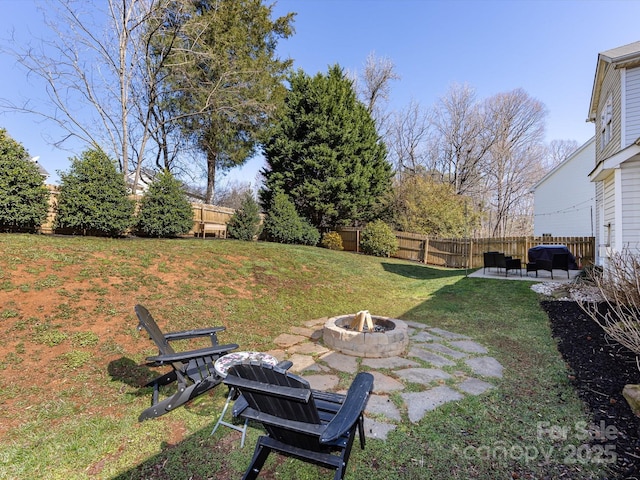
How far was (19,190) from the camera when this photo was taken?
6.80 meters

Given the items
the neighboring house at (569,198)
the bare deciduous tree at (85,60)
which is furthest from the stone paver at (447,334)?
the neighboring house at (569,198)

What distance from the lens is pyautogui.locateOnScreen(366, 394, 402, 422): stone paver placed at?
2.57m

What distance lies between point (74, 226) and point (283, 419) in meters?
8.40

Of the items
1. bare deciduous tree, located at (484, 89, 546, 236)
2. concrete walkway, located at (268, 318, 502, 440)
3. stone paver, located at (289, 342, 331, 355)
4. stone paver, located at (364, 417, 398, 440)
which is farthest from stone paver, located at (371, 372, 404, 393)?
bare deciduous tree, located at (484, 89, 546, 236)

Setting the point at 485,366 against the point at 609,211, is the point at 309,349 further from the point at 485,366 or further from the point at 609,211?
the point at 609,211

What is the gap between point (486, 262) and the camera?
10484mm

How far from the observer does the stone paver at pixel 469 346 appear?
4.16 meters

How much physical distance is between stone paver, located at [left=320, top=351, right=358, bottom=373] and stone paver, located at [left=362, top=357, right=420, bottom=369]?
15cm

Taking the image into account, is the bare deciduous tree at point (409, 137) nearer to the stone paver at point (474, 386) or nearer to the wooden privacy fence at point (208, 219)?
the wooden privacy fence at point (208, 219)

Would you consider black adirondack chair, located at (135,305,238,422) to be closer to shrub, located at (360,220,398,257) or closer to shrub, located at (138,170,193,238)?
shrub, located at (138,170,193,238)

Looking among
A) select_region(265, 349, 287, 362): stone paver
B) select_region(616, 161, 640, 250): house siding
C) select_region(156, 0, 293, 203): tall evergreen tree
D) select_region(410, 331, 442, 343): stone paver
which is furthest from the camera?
select_region(156, 0, 293, 203): tall evergreen tree

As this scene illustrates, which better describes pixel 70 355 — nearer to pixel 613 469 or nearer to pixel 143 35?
pixel 613 469

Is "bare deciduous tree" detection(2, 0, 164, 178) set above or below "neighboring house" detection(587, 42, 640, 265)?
above

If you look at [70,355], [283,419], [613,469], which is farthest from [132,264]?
[613,469]
